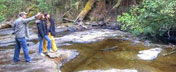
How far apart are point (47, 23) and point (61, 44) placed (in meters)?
3.37

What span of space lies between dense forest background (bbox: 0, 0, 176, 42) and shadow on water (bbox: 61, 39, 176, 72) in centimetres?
235

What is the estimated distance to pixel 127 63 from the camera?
9141 mm

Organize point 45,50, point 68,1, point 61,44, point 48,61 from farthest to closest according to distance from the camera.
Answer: point 68,1 → point 61,44 → point 45,50 → point 48,61

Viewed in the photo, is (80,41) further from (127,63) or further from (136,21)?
(127,63)

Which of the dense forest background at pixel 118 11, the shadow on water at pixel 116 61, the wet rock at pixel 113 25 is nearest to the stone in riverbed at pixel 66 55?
the shadow on water at pixel 116 61

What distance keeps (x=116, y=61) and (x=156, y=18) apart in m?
5.24

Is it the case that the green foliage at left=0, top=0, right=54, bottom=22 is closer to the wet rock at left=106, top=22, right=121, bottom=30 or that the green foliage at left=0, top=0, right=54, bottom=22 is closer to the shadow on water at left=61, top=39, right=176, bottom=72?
the wet rock at left=106, top=22, right=121, bottom=30

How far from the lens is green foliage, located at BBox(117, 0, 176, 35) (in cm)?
1244

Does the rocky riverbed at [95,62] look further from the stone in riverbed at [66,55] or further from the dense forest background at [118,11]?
the dense forest background at [118,11]

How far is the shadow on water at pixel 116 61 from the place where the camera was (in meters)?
8.60

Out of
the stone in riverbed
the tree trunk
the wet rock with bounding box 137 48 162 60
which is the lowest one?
the wet rock with bounding box 137 48 162 60

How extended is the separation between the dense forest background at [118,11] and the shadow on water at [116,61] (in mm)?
2353

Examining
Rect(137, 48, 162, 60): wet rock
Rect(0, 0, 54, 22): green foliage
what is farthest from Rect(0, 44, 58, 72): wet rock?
Rect(0, 0, 54, 22): green foliage

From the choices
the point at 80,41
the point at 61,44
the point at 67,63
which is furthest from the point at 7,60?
the point at 80,41
